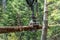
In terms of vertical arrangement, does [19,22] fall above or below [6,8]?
below

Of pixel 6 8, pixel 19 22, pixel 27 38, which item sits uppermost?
pixel 6 8

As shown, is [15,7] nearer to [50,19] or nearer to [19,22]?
[19,22]

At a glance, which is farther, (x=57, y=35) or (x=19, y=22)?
(x=19, y=22)

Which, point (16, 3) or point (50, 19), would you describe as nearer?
point (50, 19)

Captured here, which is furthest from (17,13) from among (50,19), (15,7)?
(50,19)

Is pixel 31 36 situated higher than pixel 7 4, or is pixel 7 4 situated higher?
pixel 7 4

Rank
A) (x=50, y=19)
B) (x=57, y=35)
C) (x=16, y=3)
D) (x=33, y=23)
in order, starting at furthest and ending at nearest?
1. (x=16, y=3)
2. (x=57, y=35)
3. (x=50, y=19)
4. (x=33, y=23)

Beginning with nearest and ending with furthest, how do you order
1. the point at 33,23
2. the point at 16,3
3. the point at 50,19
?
the point at 33,23 → the point at 50,19 → the point at 16,3

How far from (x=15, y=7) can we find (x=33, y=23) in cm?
493

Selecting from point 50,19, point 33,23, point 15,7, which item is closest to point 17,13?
point 15,7

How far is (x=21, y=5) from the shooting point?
288 inches

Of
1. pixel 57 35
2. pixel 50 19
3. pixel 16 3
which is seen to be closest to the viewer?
pixel 50 19

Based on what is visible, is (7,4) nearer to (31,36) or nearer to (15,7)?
(15,7)

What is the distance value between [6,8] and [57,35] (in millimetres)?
2260
